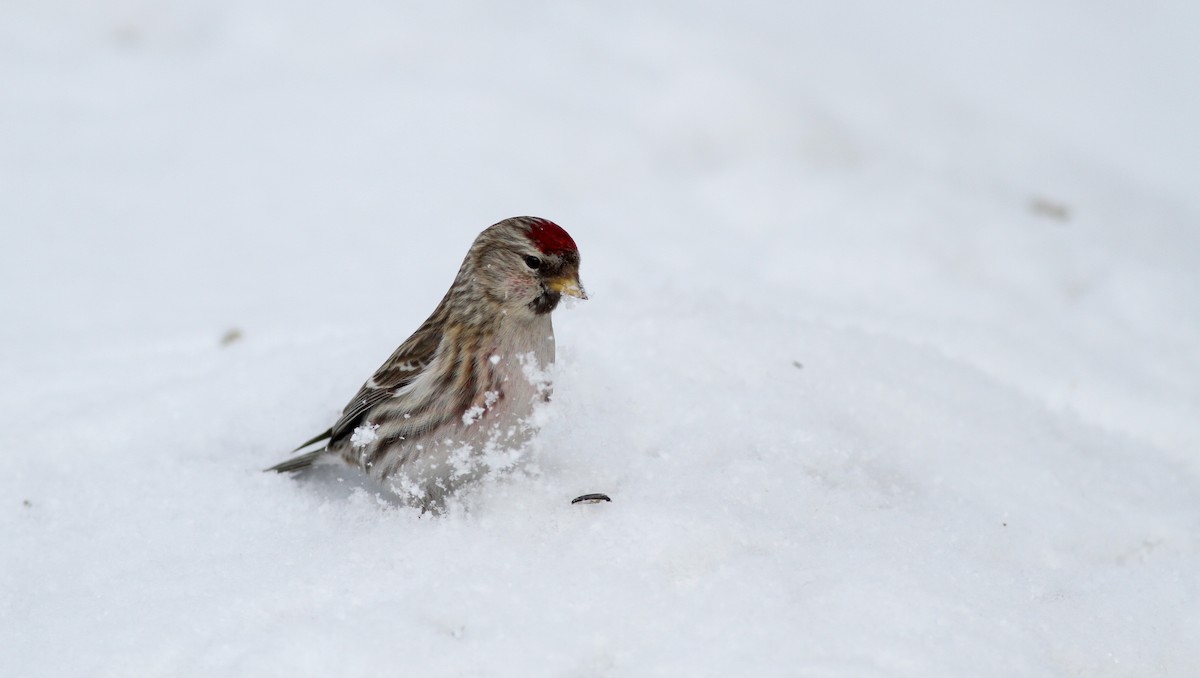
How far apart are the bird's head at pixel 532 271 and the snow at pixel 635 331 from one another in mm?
298

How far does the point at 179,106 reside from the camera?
18.0 feet

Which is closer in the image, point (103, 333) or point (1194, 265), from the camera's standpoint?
point (103, 333)

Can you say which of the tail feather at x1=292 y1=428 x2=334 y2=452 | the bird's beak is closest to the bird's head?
the bird's beak

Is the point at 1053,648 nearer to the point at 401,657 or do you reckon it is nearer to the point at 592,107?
the point at 401,657

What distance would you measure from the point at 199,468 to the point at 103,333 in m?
1.28

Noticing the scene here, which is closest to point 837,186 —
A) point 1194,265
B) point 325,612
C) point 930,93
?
point 930,93

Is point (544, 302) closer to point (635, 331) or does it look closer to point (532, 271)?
point (532, 271)

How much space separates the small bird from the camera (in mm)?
2496

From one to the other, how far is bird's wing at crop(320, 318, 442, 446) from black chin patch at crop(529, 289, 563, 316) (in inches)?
9.6

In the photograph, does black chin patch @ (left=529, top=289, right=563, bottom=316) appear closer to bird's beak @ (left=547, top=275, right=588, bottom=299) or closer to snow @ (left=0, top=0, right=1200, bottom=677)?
bird's beak @ (left=547, top=275, right=588, bottom=299)

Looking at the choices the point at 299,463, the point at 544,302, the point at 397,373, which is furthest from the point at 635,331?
the point at 299,463

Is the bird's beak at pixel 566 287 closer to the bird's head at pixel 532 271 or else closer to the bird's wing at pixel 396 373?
the bird's head at pixel 532 271

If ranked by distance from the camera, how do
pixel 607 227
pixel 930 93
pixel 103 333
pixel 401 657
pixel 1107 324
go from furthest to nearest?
1. pixel 930 93
2. pixel 607 227
3. pixel 1107 324
4. pixel 103 333
5. pixel 401 657

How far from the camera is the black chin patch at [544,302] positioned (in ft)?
8.41
